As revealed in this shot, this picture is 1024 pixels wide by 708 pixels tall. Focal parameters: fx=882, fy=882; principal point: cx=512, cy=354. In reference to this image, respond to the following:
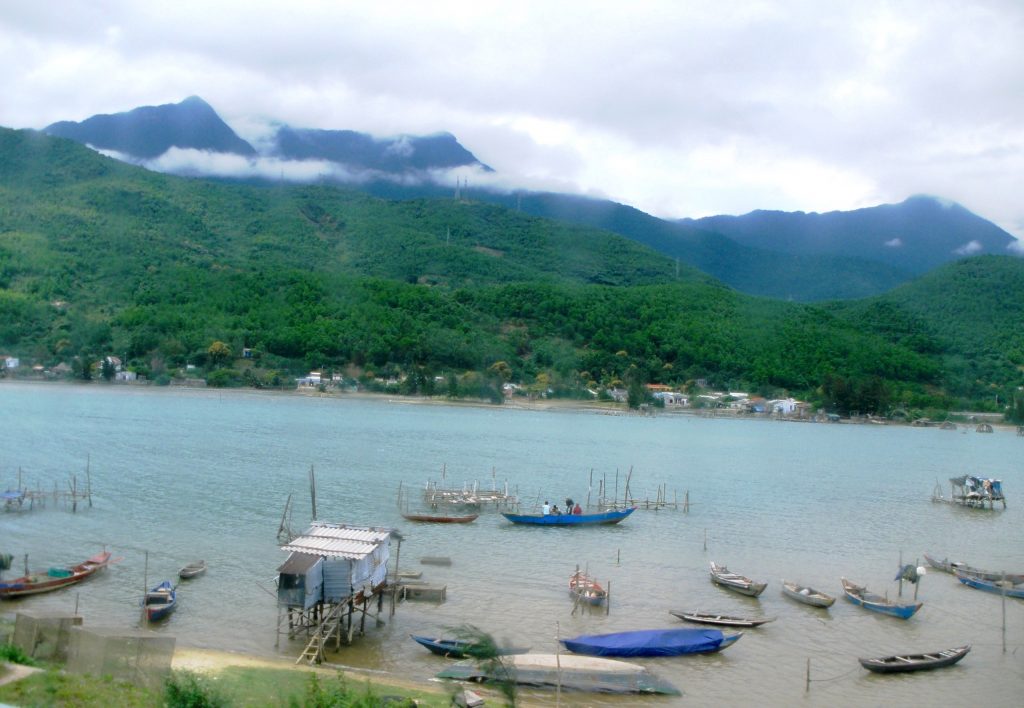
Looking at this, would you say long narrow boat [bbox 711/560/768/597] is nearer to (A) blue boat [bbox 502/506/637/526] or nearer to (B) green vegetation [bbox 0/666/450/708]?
(A) blue boat [bbox 502/506/637/526]

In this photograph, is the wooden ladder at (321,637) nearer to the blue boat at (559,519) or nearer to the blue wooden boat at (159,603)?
the blue wooden boat at (159,603)

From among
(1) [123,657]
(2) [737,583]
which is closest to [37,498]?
(1) [123,657]

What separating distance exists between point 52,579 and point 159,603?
2.95 m

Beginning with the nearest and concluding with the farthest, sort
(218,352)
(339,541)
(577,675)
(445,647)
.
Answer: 1. (577,675)
2. (445,647)
3. (339,541)
4. (218,352)

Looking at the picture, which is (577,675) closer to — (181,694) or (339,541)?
(339,541)

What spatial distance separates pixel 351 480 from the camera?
39750mm

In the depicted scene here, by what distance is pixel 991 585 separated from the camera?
79.3ft

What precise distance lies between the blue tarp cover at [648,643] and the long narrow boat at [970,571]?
1140 cm

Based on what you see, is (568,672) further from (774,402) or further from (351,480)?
(774,402)

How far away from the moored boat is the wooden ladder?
533cm

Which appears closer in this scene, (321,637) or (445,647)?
(321,637)

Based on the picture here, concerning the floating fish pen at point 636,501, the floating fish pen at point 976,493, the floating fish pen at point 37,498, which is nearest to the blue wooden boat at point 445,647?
the floating fish pen at point 37,498

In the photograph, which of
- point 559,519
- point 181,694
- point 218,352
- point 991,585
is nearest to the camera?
point 181,694

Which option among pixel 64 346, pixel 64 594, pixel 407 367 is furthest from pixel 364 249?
pixel 64 594
